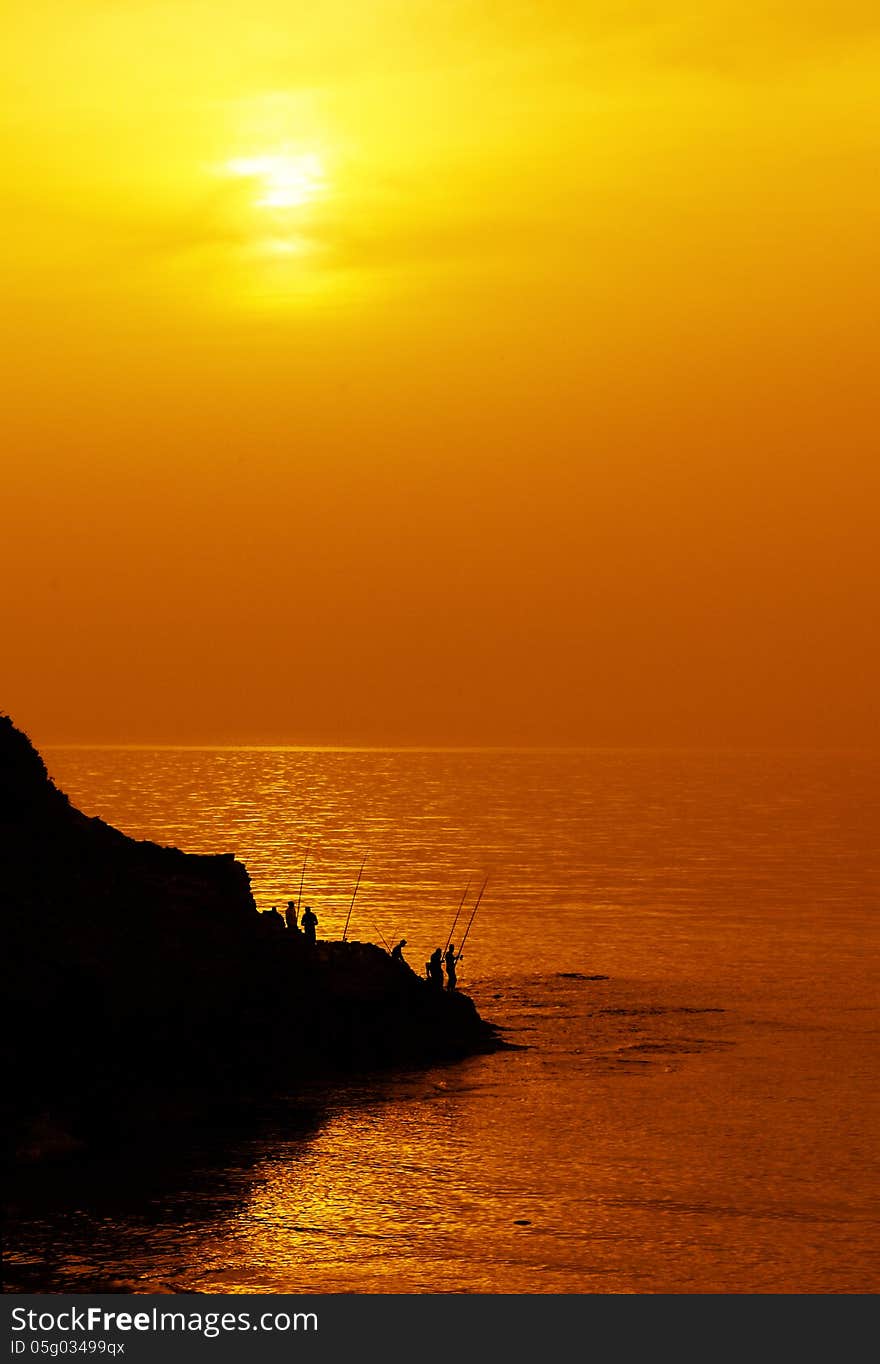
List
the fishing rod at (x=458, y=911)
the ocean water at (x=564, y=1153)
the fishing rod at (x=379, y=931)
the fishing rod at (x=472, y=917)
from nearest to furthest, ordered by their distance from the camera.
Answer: the ocean water at (x=564, y=1153) → the fishing rod at (x=379, y=931) → the fishing rod at (x=472, y=917) → the fishing rod at (x=458, y=911)

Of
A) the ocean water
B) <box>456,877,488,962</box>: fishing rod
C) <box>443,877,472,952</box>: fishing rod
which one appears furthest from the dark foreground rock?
<box>443,877,472,952</box>: fishing rod

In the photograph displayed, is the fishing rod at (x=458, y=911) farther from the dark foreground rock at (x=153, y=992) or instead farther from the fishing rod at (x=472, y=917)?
the dark foreground rock at (x=153, y=992)

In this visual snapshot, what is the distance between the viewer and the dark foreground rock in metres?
32.1

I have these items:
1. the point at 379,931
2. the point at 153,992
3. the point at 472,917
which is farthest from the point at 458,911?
the point at 153,992

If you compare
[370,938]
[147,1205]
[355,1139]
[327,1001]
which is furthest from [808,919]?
[147,1205]

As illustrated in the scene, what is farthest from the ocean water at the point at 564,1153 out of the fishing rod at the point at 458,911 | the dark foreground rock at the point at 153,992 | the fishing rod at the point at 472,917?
the dark foreground rock at the point at 153,992

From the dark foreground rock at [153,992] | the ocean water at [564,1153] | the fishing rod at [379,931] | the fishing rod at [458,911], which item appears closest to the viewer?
the ocean water at [564,1153]

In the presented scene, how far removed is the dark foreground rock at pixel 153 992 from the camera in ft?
105

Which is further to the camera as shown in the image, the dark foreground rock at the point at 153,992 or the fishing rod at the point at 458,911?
the fishing rod at the point at 458,911

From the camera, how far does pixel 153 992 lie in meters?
34.7

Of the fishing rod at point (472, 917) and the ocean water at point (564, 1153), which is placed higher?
the fishing rod at point (472, 917)

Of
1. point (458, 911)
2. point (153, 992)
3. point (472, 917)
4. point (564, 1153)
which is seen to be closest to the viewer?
point (564, 1153)

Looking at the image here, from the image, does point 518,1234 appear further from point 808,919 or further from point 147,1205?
point 808,919

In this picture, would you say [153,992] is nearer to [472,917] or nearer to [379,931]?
[379,931]
